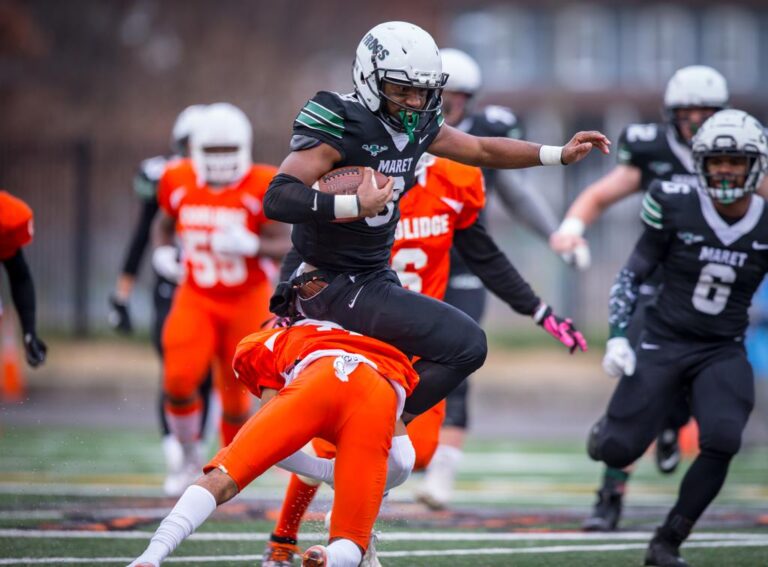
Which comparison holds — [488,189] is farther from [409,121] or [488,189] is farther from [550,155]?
[409,121]

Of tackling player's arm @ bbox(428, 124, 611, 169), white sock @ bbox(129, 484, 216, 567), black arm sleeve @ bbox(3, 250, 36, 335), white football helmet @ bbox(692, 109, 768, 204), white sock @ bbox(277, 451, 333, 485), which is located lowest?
white sock @ bbox(277, 451, 333, 485)

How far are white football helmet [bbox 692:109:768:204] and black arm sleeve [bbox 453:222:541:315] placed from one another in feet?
2.87

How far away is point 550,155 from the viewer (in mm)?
5363

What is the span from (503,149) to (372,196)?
2.70ft

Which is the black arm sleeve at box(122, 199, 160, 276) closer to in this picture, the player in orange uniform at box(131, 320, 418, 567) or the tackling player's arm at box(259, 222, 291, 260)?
the tackling player's arm at box(259, 222, 291, 260)

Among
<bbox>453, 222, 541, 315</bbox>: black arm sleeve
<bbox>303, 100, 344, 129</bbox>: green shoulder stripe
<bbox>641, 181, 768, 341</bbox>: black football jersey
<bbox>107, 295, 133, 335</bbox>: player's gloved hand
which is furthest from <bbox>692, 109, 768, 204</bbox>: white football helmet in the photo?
<bbox>107, 295, 133, 335</bbox>: player's gloved hand

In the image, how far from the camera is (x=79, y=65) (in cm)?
2480

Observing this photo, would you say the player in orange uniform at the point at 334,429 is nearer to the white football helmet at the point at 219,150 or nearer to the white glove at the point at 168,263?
the white football helmet at the point at 219,150

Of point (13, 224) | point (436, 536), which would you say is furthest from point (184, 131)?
point (436, 536)

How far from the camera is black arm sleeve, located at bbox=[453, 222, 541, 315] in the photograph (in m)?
6.14

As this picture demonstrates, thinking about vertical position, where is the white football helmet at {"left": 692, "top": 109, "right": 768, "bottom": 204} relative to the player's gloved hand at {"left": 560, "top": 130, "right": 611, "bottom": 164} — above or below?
below

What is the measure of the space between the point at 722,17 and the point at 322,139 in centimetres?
3926

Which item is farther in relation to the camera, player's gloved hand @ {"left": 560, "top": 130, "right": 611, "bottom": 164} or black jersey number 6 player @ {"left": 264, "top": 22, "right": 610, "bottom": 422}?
player's gloved hand @ {"left": 560, "top": 130, "right": 611, "bottom": 164}

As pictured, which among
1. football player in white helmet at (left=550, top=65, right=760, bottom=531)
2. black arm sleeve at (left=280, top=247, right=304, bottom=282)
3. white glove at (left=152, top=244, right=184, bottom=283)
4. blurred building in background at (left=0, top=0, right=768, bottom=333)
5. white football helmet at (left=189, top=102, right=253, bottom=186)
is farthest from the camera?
blurred building in background at (left=0, top=0, right=768, bottom=333)
